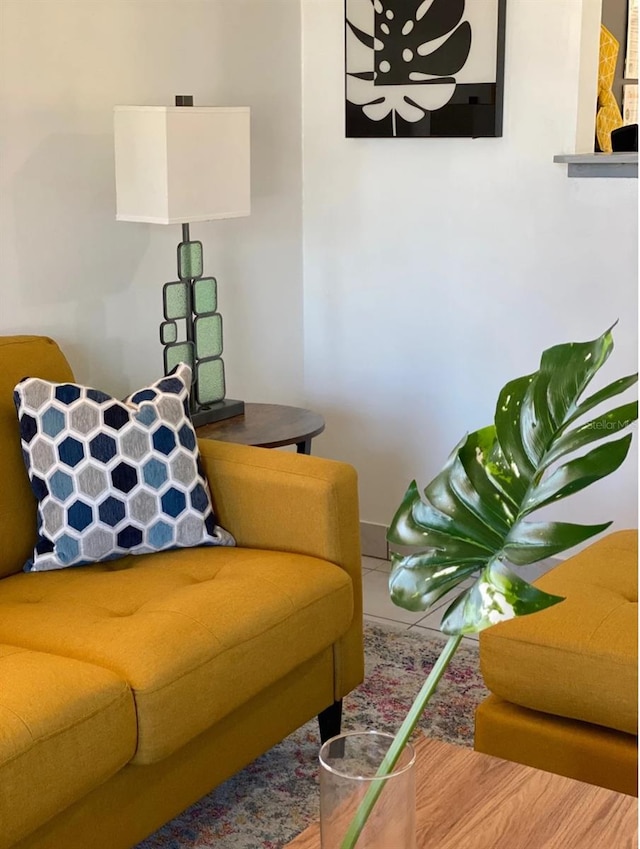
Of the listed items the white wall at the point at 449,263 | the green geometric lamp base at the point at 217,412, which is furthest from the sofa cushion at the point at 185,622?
the white wall at the point at 449,263

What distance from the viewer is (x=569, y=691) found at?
193cm

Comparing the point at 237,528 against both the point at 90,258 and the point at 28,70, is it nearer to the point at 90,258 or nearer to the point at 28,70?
the point at 90,258

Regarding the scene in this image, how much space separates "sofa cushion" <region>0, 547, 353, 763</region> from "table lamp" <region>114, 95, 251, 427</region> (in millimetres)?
720

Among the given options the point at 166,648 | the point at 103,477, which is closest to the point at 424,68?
the point at 103,477

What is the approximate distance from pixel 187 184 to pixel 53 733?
1448 mm

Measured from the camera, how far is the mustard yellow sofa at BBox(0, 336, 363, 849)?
66.2 inches

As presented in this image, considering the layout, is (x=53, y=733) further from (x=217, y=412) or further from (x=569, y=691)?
(x=217, y=412)

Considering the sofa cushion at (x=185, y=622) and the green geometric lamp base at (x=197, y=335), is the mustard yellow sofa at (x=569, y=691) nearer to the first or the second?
the sofa cushion at (x=185, y=622)

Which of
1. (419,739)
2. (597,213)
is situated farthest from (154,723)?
(597,213)

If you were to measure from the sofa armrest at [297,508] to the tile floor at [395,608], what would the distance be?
64 centimetres

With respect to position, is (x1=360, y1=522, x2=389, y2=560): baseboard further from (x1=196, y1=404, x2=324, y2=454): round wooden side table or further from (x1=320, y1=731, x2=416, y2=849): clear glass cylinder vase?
(x1=320, y1=731, x2=416, y2=849): clear glass cylinder vase

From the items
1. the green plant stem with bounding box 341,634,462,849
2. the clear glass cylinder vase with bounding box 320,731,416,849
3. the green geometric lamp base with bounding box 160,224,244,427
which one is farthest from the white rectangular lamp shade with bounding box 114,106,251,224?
the green plant stem with bounding box 341,634,462,849

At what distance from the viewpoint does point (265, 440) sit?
8.96 ft

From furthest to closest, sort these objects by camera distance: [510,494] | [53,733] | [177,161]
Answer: [177,161], [53,733], [510,494]
